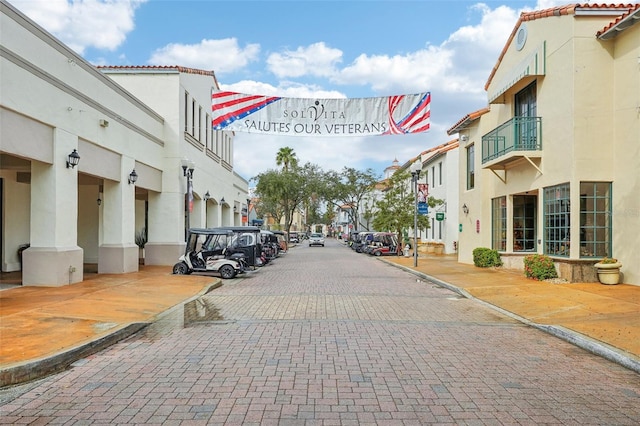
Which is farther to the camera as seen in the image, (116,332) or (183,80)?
(183,80)

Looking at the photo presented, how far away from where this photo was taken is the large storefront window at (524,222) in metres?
20.6

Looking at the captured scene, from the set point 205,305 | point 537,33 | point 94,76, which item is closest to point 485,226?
point 537,33

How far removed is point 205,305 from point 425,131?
7.16 metres

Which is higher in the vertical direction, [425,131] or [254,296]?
[425,131]

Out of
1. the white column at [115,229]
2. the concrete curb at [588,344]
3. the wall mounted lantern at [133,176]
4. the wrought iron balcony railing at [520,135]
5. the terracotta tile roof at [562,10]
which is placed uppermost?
the terracotta tile roof at [562,10]

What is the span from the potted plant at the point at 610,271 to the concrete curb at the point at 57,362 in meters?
12.6

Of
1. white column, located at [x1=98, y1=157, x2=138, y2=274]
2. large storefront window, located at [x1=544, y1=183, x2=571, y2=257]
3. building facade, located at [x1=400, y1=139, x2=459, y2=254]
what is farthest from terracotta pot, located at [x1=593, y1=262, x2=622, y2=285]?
building facade, located at [x1=400, y1=139, x2=459, y2=254]

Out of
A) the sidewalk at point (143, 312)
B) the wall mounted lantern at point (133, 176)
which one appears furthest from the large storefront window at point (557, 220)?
the wall mounted lantern at point (133, 176)

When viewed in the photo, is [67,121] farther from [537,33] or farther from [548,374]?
[537,33]

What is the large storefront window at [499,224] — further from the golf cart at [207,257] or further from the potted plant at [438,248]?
the potted plant at [438,248]

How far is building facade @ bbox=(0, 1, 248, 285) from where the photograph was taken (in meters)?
12.2

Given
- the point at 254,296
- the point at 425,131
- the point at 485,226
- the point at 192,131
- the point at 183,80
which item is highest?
the point at 183,80

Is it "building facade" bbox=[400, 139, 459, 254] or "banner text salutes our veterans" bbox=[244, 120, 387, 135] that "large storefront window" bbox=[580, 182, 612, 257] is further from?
"building facade" bbox=[400, 139, 459, 254]

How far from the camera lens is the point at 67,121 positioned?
548 inches
